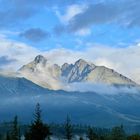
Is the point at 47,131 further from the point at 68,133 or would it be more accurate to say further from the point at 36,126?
the point at 68,133

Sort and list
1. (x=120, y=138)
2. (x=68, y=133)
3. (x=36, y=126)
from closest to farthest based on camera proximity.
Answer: (x=36, y=126) < (x=68, y=133) < (x=120, y=138)

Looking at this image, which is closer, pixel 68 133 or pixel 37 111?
pixel 37 111

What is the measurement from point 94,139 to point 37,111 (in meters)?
93.5

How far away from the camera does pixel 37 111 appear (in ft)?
279

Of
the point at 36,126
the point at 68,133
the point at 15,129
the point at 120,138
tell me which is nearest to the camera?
the point at 36,126

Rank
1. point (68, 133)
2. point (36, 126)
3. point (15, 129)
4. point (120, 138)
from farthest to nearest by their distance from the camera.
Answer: point (120, 138)
point (15, 129)
point (68, 133)
point (36, 126)

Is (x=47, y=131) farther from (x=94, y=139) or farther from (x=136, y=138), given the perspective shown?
(x=94, y=139)

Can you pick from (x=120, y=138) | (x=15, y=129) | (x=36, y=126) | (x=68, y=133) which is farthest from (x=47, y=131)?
(x=120, y=138)

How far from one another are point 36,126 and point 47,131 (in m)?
1.93

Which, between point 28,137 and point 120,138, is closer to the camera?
point 28,137

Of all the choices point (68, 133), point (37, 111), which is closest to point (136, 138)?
point (68, 133)

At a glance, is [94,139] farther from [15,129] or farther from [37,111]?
[37,111]

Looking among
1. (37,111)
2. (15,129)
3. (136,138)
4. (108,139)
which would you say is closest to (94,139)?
(108,139)

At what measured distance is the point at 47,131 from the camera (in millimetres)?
81875
